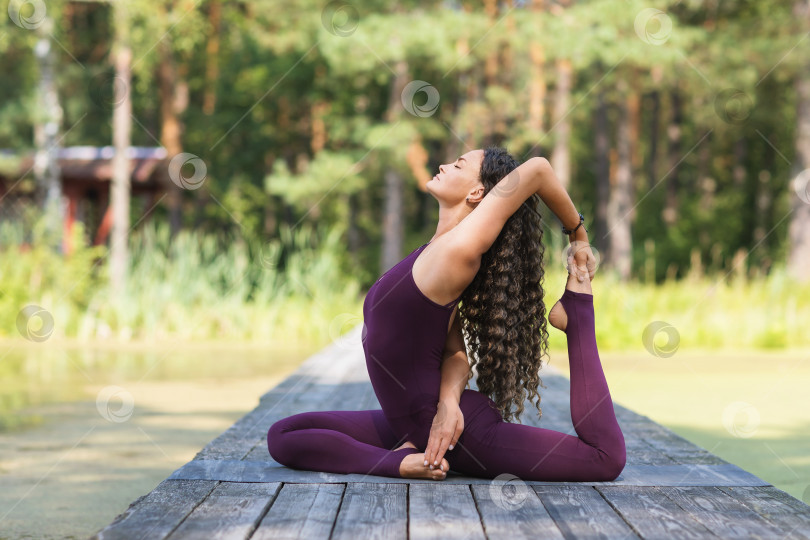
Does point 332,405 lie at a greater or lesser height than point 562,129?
lesser

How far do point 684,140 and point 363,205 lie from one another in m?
10.5

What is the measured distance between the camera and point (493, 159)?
102 inches

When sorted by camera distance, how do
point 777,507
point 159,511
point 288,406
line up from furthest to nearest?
point 288,406, point 777,507, point 159,511

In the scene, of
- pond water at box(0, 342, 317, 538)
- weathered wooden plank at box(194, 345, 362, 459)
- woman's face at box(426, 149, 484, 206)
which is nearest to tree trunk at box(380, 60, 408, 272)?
pond water at box(0, 342, 317, 538)

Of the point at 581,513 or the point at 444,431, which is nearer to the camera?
the point at 581,513

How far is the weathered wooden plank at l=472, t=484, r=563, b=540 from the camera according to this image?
1976 mm

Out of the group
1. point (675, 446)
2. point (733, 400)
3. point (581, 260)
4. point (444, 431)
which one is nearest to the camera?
point (444, 431)

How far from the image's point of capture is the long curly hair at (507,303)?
2605 millimetres

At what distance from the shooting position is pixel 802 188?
12.2 m

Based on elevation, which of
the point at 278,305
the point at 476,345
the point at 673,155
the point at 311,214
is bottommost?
the point at 278,305

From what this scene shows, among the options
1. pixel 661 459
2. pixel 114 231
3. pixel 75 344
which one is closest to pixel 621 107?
pixel 114 231

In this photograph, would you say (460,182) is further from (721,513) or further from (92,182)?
(92,182)

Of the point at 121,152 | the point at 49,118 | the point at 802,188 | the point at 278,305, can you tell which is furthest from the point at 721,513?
the point at 49,118

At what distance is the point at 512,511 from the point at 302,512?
1.62 feet
